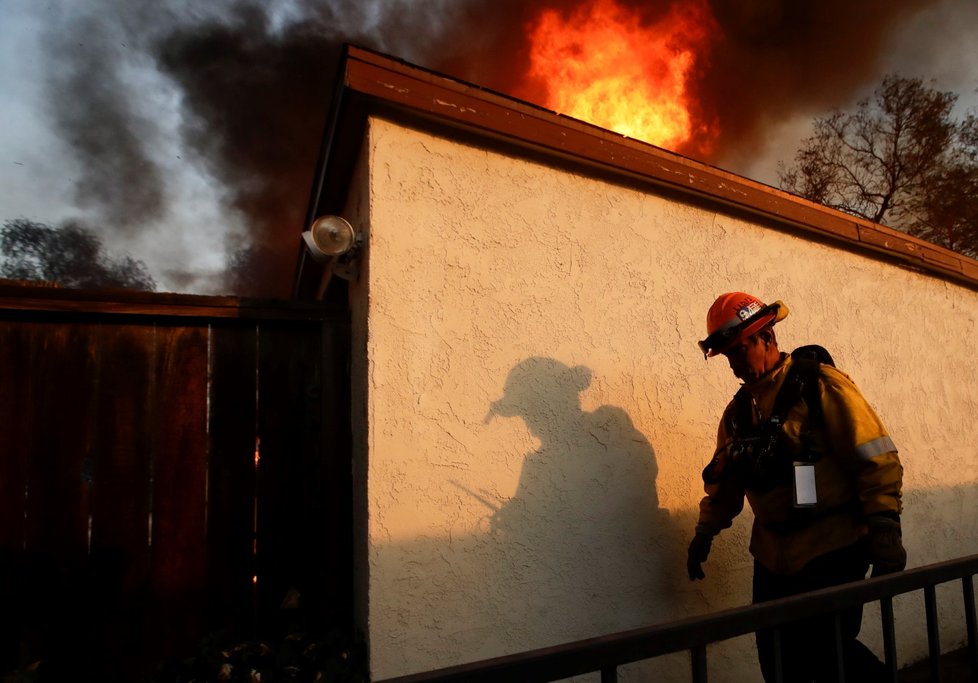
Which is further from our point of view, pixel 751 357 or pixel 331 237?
pixel 331 237

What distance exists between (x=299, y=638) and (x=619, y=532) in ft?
5.05

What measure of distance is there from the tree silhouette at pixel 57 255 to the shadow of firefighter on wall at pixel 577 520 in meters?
12.3

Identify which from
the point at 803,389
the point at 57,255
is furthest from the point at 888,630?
the point at 57,255

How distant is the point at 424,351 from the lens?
7.84 ft

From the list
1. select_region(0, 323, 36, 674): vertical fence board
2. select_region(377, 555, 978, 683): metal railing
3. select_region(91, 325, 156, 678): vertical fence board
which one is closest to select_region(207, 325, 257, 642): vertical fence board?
select_region(91, 325, 156, 678): vertical fence board

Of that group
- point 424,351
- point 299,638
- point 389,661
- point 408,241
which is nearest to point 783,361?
point 424,351

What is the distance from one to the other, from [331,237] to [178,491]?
1.35 meters

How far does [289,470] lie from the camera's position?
2709 millimetres

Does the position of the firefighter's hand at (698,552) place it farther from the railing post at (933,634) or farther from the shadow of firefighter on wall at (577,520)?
the railing post at (933,634)

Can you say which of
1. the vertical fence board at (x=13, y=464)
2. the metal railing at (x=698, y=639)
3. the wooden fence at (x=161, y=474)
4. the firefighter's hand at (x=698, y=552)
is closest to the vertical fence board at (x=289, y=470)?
the wooden fence at (x=161, y=474)

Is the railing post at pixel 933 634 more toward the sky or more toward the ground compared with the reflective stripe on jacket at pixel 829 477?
more toward the ground

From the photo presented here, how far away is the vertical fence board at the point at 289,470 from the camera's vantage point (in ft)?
8.60

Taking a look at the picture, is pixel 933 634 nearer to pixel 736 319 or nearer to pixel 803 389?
pixel 803 389

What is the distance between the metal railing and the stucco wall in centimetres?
125
